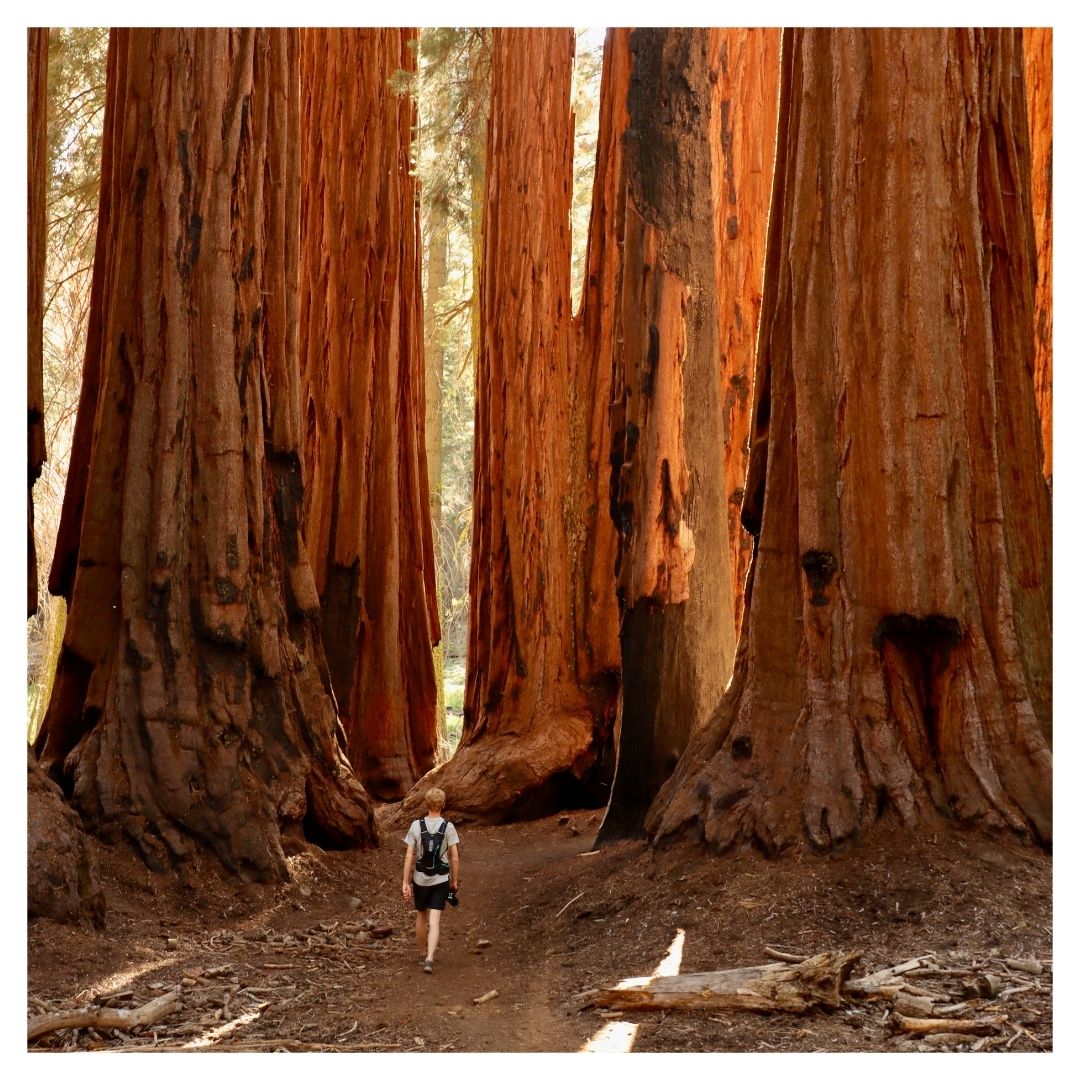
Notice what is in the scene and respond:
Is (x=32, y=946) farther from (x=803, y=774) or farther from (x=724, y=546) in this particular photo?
(x=724, y=546)

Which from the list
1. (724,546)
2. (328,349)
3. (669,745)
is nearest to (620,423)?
(724,546)

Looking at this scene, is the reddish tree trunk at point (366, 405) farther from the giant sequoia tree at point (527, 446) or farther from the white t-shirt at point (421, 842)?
the white t-shirt at point (421, 842)

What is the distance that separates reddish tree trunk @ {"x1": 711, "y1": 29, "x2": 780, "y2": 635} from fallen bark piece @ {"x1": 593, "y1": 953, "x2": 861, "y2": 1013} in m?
6.45

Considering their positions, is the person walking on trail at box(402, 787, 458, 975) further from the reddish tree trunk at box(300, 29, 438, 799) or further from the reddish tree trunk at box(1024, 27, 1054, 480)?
the reddish tree trunk at box(1024, 27, 1054, 480)

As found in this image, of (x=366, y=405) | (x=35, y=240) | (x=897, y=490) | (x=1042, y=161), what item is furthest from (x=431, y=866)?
(x=1042, y=161)

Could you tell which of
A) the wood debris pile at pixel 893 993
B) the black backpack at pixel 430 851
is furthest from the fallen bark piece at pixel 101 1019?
the wood debris pile at pixel 893 993

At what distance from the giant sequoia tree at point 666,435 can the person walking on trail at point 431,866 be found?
2.05m

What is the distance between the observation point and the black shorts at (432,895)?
5113 mm

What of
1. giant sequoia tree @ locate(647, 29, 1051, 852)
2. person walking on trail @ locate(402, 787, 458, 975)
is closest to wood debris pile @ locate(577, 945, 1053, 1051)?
giant sequoia tree @ locate(647, 29, 1051, 852)

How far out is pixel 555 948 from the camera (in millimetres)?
5102

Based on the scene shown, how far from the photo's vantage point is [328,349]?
10.7 meters

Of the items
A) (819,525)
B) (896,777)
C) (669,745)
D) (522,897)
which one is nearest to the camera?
(896,777)

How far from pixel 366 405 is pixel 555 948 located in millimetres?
6363

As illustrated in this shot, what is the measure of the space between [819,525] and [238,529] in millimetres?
2887
